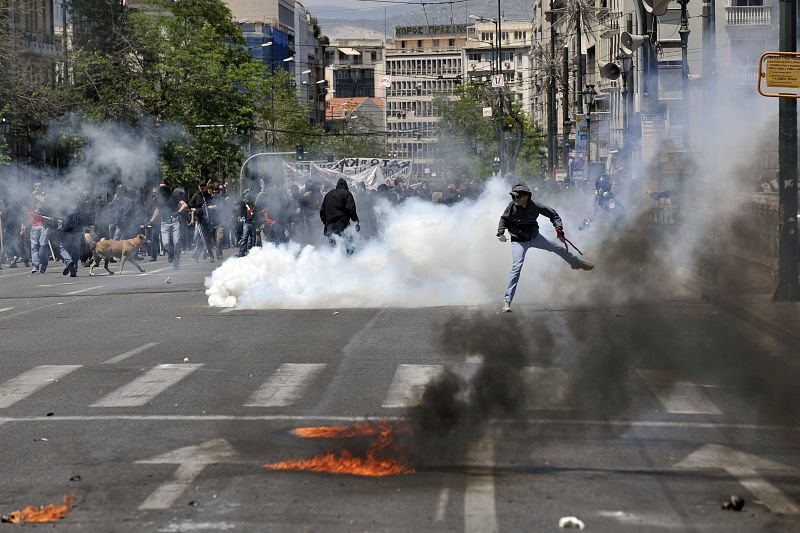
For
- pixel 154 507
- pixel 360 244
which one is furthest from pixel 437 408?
pixel 360 244

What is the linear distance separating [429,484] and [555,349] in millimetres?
5683

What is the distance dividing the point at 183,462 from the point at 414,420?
1.72 meters

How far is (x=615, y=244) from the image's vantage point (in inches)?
733

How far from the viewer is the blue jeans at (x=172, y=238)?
29922 millimetres

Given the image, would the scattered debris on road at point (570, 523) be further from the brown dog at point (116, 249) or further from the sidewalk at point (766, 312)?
the brown dog at point (116, 249)

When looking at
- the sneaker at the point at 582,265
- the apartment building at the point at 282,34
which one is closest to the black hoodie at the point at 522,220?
the sneaker at the point at 582,265

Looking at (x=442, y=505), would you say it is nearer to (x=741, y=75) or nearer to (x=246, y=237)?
(x=741, y=75)

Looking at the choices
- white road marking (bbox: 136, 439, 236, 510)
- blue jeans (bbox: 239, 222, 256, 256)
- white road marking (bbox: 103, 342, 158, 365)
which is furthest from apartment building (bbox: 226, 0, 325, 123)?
white road marking (bbox: 136, 439, 236, 510)

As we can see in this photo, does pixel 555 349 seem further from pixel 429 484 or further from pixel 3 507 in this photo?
pixel 3 507

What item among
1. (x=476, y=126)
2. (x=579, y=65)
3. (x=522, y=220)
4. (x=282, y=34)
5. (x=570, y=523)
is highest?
(x=282, y=34)

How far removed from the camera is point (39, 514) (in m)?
6.82

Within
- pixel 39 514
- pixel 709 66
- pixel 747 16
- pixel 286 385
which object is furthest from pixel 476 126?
pixel 39 514

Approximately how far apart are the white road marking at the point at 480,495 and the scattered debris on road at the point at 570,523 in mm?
342

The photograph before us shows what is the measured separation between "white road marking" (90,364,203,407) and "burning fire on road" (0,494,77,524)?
351 centimetres
